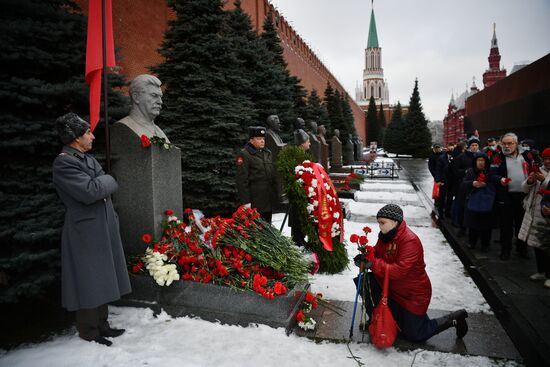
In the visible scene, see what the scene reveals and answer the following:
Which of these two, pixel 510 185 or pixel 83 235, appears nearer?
pixel 83 235

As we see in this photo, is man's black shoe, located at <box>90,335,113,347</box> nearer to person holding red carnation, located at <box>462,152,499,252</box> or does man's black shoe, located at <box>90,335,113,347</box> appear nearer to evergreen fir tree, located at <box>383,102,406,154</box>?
person holding red carnation, located at <box>462,152,499,252</box>

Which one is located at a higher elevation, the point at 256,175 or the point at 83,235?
the point at 256,175

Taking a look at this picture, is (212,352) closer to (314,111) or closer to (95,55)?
(95,55)

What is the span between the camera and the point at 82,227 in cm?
313

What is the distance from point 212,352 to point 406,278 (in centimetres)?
184

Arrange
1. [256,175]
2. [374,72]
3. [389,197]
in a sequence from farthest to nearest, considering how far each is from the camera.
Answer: [374,72] → [389,197] → [256,175]

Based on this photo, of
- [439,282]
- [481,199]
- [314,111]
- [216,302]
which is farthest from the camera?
[314,111]

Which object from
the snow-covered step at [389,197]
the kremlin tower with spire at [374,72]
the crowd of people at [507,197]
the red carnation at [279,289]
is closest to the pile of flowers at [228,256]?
the red carnation at [279,289]

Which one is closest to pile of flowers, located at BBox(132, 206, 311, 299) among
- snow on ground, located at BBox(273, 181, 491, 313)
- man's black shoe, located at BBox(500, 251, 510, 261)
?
snow on ground, located at BBox(273, 181, 491, 313)

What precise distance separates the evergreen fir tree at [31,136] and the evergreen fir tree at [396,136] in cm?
4881

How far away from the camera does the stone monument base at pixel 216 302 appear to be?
362 centimetres

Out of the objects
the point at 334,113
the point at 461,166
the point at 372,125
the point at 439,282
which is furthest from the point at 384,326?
the point at 372,125

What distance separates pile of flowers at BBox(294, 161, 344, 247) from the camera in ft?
16.3

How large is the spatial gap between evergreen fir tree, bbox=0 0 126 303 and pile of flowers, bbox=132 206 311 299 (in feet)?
3.10
